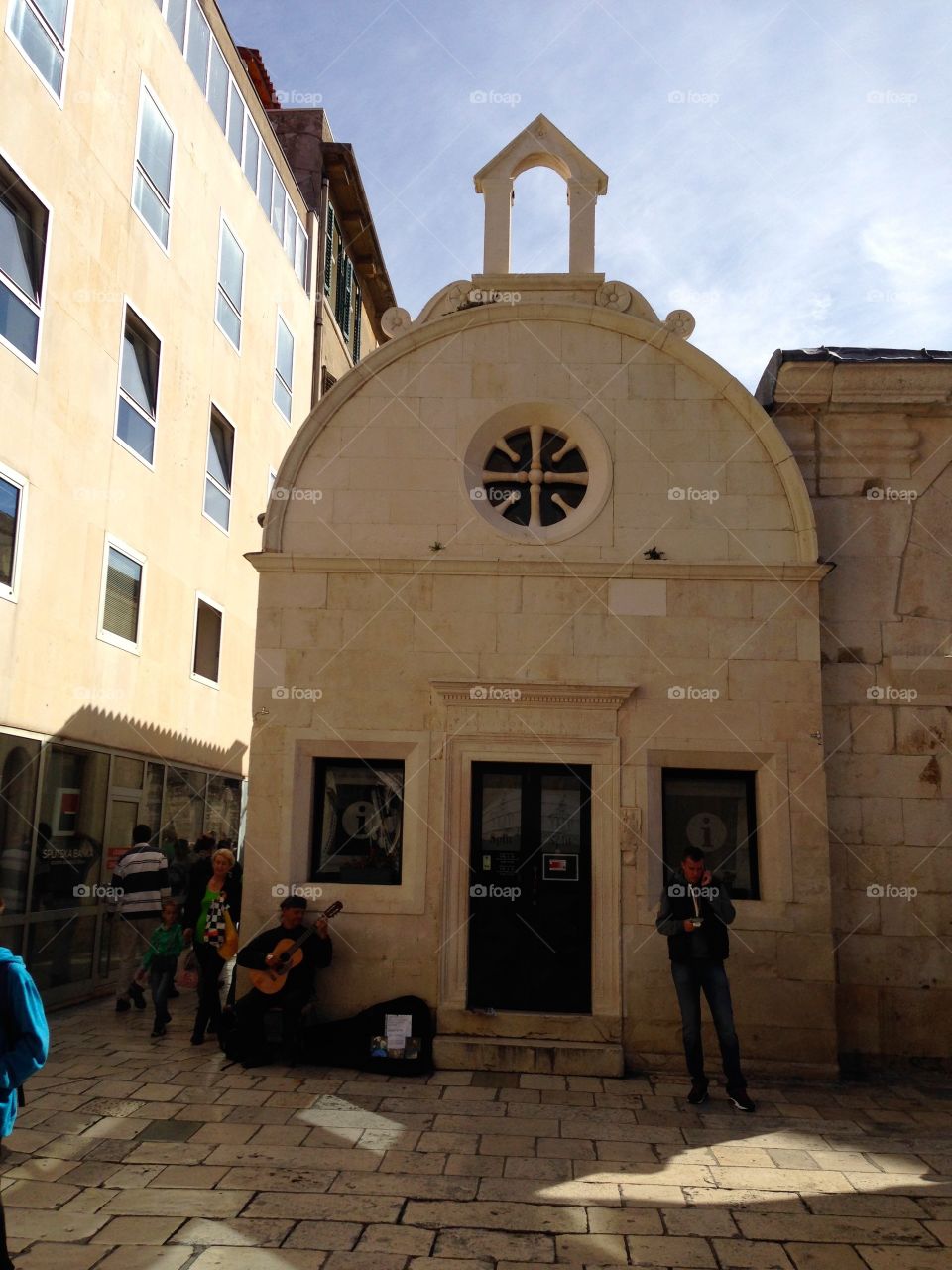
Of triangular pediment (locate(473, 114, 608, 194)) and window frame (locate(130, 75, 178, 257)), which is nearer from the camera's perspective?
triangular pediment (locate(473, 114, 608, 194))

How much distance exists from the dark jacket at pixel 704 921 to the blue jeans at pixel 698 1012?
0.09 metres

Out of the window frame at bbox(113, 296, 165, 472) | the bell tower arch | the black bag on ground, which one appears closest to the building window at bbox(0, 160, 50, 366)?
the window frame at bbox(113, 296, 165, 472)

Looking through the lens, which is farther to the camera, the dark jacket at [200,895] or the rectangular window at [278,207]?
the rectangular window at [278,207]

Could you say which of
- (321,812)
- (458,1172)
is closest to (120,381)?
(321,812)

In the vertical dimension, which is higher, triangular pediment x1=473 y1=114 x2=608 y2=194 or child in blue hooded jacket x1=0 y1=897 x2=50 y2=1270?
triangular pediment x1=473 y1=114 x2=608 y2=194

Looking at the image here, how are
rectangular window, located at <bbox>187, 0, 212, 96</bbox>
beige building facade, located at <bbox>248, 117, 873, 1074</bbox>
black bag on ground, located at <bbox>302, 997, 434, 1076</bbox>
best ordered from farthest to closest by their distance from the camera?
rectangular window, located at <bbox>187, 0, 212, 96</bbox> < beige building facade, located at <bbox>248, 117, 873, 1074</bbox> < black bag on ground, located at <bbox>302, 997, 434, 1076</bbox>

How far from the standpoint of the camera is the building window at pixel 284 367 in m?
20.7

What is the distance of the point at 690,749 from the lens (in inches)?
379

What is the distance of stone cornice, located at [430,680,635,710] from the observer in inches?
380

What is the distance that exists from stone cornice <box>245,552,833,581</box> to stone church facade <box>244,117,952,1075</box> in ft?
0.08

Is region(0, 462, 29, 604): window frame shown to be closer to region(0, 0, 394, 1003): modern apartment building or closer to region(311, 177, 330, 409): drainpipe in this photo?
region(0, 0, 394, 1003): modern apartment building

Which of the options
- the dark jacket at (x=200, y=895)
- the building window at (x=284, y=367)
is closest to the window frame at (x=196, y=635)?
the building window at (x=284, y=367)

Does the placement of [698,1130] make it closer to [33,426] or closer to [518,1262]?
[518,1262]

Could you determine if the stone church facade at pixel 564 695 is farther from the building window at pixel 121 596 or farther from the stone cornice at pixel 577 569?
the building window at pixel 121 596
